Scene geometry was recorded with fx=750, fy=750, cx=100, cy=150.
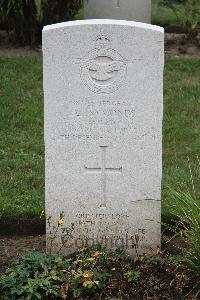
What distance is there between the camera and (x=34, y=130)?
760 centimetres

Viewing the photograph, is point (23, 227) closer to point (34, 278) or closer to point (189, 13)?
point (34, 278)

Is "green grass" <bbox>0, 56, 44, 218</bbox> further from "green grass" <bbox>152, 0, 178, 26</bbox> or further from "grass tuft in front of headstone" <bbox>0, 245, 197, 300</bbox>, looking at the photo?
"green grass" <bbox>152, 0, 178, 26</bbox>

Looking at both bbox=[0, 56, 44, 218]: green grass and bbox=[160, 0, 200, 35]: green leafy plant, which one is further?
bbox=[160, 0, 200, 35]: green leafy plant

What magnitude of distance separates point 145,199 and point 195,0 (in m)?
6.30

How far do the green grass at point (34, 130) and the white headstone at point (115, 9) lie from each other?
953mm

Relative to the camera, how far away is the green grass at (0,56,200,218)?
6031 millimetres

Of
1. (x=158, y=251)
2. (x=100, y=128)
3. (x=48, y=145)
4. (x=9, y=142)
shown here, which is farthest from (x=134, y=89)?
(x=9, y=142)

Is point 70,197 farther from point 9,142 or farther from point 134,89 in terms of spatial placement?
point 9,142

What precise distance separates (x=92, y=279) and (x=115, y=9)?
20.3 feet

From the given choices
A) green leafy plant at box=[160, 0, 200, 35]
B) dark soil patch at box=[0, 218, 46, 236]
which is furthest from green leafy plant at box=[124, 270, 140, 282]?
green leafy plant at box=[160, 0, 200, 35]

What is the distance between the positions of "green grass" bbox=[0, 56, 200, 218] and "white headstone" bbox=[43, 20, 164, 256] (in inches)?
20.5

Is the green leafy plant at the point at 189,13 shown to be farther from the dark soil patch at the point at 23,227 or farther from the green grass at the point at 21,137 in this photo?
the dark soil patch at the point at 23,227

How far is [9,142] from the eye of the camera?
7273 mm

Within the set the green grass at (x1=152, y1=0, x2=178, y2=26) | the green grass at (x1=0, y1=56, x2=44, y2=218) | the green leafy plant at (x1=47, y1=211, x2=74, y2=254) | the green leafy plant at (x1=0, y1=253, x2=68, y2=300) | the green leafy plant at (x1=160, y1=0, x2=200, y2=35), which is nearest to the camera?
the green leafy plant at (x1=0, y1=253, x2=68, y2=300)
